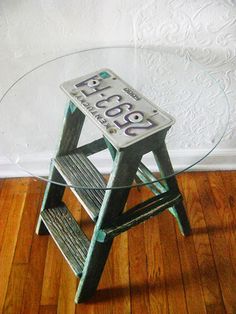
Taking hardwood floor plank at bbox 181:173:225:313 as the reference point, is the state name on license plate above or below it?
above

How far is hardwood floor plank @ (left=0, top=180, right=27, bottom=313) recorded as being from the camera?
106 centimetres

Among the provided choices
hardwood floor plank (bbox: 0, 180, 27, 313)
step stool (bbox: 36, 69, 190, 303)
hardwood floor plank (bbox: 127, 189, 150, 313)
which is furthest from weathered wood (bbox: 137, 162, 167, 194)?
hardwood floor plank (bbox: 0, 180, 27, 313)

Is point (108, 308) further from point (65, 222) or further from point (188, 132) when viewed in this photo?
point (188, 132)

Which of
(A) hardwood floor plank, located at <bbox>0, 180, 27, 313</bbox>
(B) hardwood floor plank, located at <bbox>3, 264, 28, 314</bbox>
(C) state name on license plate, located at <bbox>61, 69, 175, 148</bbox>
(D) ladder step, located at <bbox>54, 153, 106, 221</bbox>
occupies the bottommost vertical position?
(B) hardwood floor plank, located at <bbox>3, 264, 28, 314</bbox>

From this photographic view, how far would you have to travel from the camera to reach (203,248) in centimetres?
111

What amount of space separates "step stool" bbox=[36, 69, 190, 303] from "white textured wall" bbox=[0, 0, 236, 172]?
0.15 m

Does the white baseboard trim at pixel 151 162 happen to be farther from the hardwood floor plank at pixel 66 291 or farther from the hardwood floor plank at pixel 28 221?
the hardwood floor plank at pixel 66 291

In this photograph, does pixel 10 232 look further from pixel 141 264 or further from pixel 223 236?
pixel 223 236

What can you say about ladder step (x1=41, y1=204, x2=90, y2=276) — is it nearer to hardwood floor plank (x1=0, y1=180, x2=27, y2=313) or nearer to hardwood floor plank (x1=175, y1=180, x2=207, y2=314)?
hardwood floor plank (x1=0, y1=180, x2=27, y2=313)

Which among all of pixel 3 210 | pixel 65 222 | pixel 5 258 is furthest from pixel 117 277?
pixel 3 210

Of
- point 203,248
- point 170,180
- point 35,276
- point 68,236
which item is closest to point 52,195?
point 68,236

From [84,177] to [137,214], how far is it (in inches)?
5.8

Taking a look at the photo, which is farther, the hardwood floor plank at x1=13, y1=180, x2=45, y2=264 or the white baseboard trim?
the hardwood floor plank at x1=13, y1=180, x2=45, y2=264

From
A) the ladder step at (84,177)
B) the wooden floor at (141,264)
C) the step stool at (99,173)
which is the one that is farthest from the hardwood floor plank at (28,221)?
the ladder step at (84,177)
